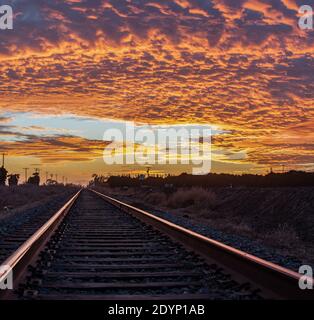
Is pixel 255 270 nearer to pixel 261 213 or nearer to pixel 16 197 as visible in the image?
pixel 261 213

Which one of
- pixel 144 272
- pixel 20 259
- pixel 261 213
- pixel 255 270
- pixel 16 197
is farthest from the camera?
pixel 16 197

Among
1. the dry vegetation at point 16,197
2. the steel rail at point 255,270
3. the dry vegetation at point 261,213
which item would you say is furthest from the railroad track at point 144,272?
the dry vegetation at point 16,197

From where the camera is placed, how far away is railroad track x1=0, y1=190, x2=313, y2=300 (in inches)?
234

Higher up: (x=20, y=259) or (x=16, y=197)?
(x=20, y=259)

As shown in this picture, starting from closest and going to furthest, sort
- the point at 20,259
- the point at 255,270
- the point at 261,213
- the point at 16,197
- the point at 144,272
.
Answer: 1. the point at 255,270
2. the point at 20,259
3. the point at 144,272
4. the point at 261,213
5. the point at 16,197

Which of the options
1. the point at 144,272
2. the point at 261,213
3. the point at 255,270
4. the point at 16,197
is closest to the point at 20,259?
the point at 144,272

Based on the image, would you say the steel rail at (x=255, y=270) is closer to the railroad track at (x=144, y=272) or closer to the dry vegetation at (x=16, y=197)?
the railroad track at (x=144, y=272)

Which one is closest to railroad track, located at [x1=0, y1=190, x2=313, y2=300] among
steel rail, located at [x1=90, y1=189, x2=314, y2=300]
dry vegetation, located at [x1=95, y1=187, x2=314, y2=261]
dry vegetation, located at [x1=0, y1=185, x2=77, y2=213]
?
steel rail, located at [x1=90, y1=189, x2=314, y2=300]

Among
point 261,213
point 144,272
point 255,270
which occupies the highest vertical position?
point 255,270

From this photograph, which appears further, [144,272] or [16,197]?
[16,197]

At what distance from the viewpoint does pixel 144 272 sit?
750cm

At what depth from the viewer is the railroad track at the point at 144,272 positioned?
5.95 metres

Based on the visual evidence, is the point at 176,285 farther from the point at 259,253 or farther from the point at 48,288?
the point at 259,253
